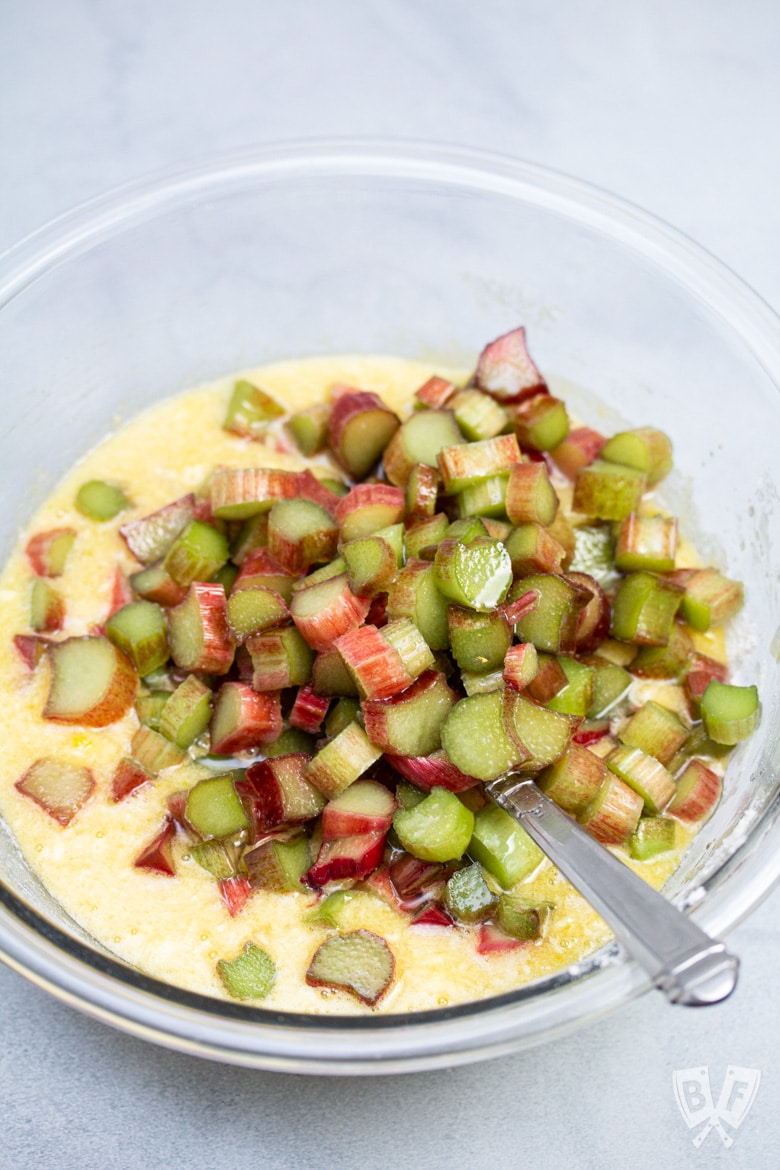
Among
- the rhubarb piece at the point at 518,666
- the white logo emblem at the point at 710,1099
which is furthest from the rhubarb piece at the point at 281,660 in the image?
the white logo emblem at the point at 710,1099

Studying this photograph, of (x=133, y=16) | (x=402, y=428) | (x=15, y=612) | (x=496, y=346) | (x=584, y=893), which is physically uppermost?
(x=133, y=16)

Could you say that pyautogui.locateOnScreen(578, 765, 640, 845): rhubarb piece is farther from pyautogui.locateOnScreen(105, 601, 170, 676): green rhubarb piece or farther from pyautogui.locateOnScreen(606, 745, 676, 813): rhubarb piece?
pyautogui.locateOnScreen(105, 601, 170, 676): green rhubarb piece

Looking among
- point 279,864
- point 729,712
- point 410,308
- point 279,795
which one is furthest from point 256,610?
point 410,308

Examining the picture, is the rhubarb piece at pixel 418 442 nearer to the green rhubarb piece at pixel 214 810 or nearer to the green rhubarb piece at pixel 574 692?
the green rhubarb piece at pixel 574 692

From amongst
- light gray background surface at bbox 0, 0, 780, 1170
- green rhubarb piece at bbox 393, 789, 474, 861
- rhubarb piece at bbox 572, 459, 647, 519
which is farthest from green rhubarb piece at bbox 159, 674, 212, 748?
light gray background surface at bbox 0, 0, 780, 1170

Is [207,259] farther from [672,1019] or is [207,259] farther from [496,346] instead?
[672,1019]

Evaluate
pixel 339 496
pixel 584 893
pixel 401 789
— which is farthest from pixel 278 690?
pixel 584 893

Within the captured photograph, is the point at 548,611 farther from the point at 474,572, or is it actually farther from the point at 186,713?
the point at 186,713
